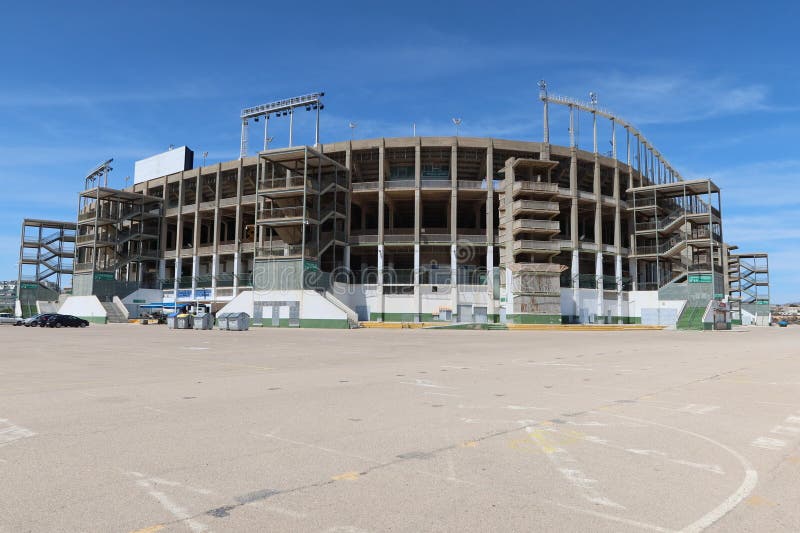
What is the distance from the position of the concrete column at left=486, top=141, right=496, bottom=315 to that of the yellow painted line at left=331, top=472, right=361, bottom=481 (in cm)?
5693

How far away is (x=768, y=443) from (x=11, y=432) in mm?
9953

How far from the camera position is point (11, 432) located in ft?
23.1

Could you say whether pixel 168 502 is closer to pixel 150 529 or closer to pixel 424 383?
pixel 150 529

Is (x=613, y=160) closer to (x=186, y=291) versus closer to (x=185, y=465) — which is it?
(x=186, y=291)

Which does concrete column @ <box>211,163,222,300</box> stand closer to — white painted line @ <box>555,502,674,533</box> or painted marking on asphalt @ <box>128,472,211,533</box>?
painted marking on asphalt @ <box>128,472,211,533</box>

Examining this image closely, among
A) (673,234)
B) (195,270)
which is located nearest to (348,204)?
(195,270)

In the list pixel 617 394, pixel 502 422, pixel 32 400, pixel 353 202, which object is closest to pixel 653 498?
pixel 502 422

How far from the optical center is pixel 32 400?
31.5 ft

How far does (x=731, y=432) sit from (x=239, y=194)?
6784 cm

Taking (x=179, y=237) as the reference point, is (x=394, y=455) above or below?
below

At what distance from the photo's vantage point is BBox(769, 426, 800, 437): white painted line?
7.54 metres

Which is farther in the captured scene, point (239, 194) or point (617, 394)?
point (239, 194)

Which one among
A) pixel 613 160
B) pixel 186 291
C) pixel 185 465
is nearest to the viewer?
pixel 185 465

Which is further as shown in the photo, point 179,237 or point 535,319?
point 179,237
